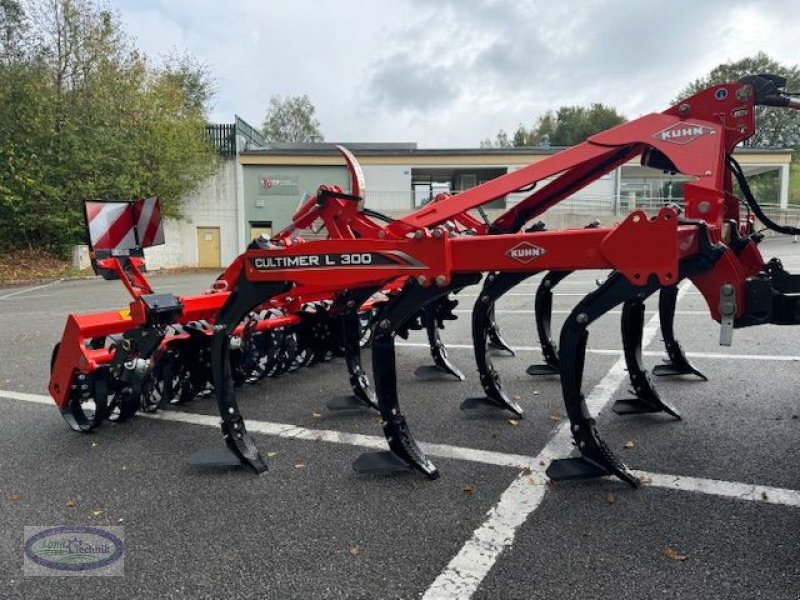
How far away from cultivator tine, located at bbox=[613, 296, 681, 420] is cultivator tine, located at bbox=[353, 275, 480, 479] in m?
1.71

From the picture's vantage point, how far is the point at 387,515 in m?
3.06

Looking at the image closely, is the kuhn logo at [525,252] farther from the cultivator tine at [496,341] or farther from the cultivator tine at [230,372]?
the cultivator tine at [496,341]

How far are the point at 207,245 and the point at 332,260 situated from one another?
85.8 ft

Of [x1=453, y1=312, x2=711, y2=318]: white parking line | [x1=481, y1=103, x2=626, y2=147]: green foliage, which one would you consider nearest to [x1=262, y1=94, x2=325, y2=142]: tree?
[x1=481, y1=103, x2=626, y2=147]: green foliage

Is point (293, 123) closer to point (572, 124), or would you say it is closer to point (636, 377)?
point (572, 124)

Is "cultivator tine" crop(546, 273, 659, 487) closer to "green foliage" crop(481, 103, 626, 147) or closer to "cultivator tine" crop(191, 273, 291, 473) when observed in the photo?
"cultivator tine" crop(191, 273, 291, 473)

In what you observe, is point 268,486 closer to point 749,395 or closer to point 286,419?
point 286,419

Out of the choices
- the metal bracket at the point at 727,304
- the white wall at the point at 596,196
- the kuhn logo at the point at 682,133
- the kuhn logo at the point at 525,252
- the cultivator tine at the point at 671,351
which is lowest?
the cultivator tine at the point at 671,351

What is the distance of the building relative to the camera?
1102 inches

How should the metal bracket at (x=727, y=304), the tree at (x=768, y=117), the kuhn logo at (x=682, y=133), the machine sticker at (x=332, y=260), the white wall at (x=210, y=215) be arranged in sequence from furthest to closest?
the tree at (x=768, y=117) < the white wall at (x=210, y=215) < the kuhn logo at (x=682, y=133) < the machine sticker at (x=332, y=260) < the metal bracket at (x=727, y=304)

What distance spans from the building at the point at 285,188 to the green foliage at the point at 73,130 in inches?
104

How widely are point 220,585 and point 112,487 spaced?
4.47 ft

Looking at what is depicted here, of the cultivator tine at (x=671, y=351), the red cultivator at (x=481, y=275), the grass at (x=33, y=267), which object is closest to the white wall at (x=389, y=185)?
the grass at (x=33, y=267)

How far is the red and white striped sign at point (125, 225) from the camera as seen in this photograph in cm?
439
